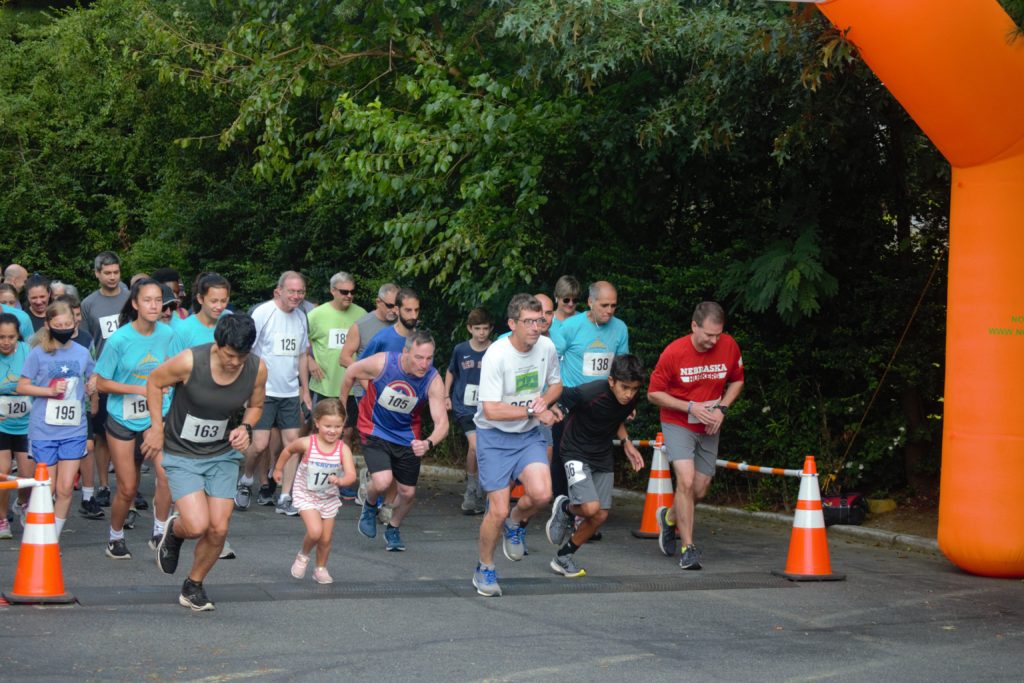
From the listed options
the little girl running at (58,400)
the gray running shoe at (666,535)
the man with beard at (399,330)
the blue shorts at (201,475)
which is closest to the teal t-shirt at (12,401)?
the little girl running at (58,400)

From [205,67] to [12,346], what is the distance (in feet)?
25.7

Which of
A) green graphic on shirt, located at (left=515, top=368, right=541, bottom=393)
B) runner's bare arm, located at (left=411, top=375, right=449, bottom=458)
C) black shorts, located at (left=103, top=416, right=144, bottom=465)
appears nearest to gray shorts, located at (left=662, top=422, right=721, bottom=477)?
green graphic on shirt, located at (left=515, top=368, right=541, bottom=393)

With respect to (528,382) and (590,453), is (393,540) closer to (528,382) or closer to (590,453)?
(590,453)

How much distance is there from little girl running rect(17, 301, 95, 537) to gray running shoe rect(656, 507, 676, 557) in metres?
4.42

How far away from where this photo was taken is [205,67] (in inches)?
695

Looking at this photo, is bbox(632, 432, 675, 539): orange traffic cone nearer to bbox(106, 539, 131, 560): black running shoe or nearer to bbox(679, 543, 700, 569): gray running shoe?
bbox(679, 543, 700, 569): gray running shoe

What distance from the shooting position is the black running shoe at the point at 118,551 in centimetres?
991

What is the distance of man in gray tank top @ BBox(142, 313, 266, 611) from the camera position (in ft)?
26.6

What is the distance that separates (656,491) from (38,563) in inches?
212

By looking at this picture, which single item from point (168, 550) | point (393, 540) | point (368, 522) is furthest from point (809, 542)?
point (168, 550)

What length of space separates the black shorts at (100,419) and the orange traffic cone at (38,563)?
3.81 meters

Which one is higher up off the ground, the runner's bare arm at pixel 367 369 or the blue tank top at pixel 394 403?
the runner's bare arm at pixel 367 369

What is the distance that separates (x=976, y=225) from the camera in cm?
995

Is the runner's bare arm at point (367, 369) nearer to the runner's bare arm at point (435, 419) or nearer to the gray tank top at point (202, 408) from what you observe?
the runner's bare arm at point (435, 419)
